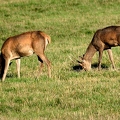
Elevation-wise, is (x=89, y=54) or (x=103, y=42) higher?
(x=103, y=42)

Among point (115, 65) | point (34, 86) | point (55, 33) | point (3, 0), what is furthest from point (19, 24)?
point (34, 86)

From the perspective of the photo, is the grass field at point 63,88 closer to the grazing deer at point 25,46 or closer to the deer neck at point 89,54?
the deer neck at point 89,54

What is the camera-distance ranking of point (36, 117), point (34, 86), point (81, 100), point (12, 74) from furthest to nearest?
point (12, 74)
point (34, 86)
point (81, 100)
point (36, 117)

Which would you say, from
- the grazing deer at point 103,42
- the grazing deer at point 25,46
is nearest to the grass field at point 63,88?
the grazing deer at point 103,42

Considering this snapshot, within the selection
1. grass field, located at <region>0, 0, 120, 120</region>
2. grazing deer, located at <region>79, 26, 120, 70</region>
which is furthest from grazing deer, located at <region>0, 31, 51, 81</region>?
grazing deer, located at <region>79, 26, 120, 70</region>

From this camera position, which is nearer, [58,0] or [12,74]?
[12,74]

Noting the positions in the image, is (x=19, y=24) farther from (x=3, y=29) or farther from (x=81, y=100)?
(x=81, y=100)

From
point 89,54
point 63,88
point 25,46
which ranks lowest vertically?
point 89,54

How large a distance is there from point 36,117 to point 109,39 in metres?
7.60

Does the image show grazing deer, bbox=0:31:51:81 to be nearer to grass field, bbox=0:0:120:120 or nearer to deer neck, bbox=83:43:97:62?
grass field, bbox=0:0:120:120

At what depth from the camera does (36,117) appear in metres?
8.75

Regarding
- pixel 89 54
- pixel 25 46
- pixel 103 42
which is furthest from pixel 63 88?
pixel 89 54

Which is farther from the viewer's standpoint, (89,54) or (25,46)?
(89,54)

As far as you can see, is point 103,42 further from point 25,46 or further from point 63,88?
point 63,88
